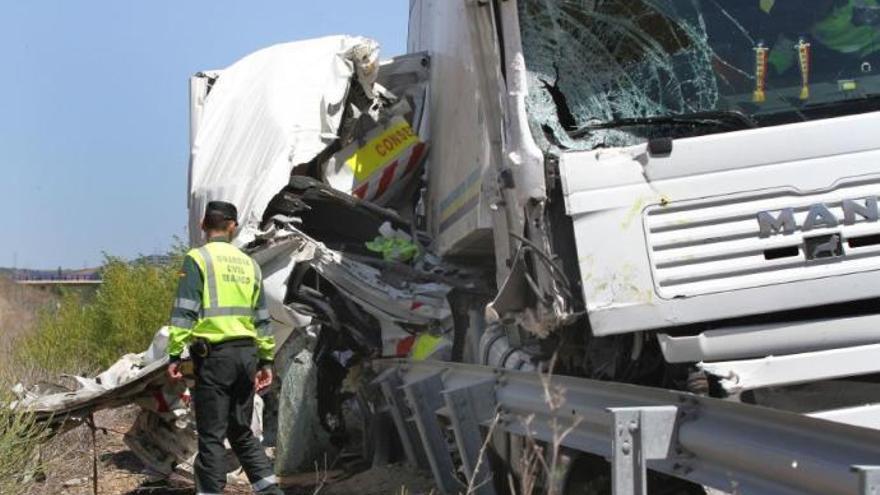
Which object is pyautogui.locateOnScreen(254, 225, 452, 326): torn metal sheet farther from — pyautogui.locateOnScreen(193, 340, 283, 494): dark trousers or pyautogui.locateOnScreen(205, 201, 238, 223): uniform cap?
pyautogui.locateOnScreen(193, 340, 283, 494): dark trousers

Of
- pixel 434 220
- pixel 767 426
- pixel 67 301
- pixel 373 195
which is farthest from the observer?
pixel 67 301

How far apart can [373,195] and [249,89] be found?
1329mm

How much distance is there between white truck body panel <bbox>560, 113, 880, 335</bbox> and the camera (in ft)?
16.2

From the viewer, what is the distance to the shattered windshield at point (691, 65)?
5.40 metres

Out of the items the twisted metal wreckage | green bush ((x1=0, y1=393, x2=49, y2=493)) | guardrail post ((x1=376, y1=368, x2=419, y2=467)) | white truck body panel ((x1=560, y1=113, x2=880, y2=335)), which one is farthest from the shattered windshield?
green bush ((x1=0, y1=393, x2=49, y2=493))

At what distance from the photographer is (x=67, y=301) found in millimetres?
17172

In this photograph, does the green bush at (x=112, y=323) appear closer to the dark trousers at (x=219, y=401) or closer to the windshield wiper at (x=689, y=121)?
the dark trousers at (x=219, y=401)

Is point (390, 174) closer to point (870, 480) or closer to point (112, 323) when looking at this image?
point (870, 480)

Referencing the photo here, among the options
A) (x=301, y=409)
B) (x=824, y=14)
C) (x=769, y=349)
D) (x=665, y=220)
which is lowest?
(x=301, y=409)

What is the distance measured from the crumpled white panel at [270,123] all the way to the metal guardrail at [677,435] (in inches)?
111

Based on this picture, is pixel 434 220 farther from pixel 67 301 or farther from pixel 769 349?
pixel 67 301

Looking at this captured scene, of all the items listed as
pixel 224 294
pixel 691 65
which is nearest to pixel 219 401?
pixel 224 294

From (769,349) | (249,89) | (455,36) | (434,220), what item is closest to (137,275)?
(249,89)

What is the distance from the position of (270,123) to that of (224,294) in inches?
91.5
